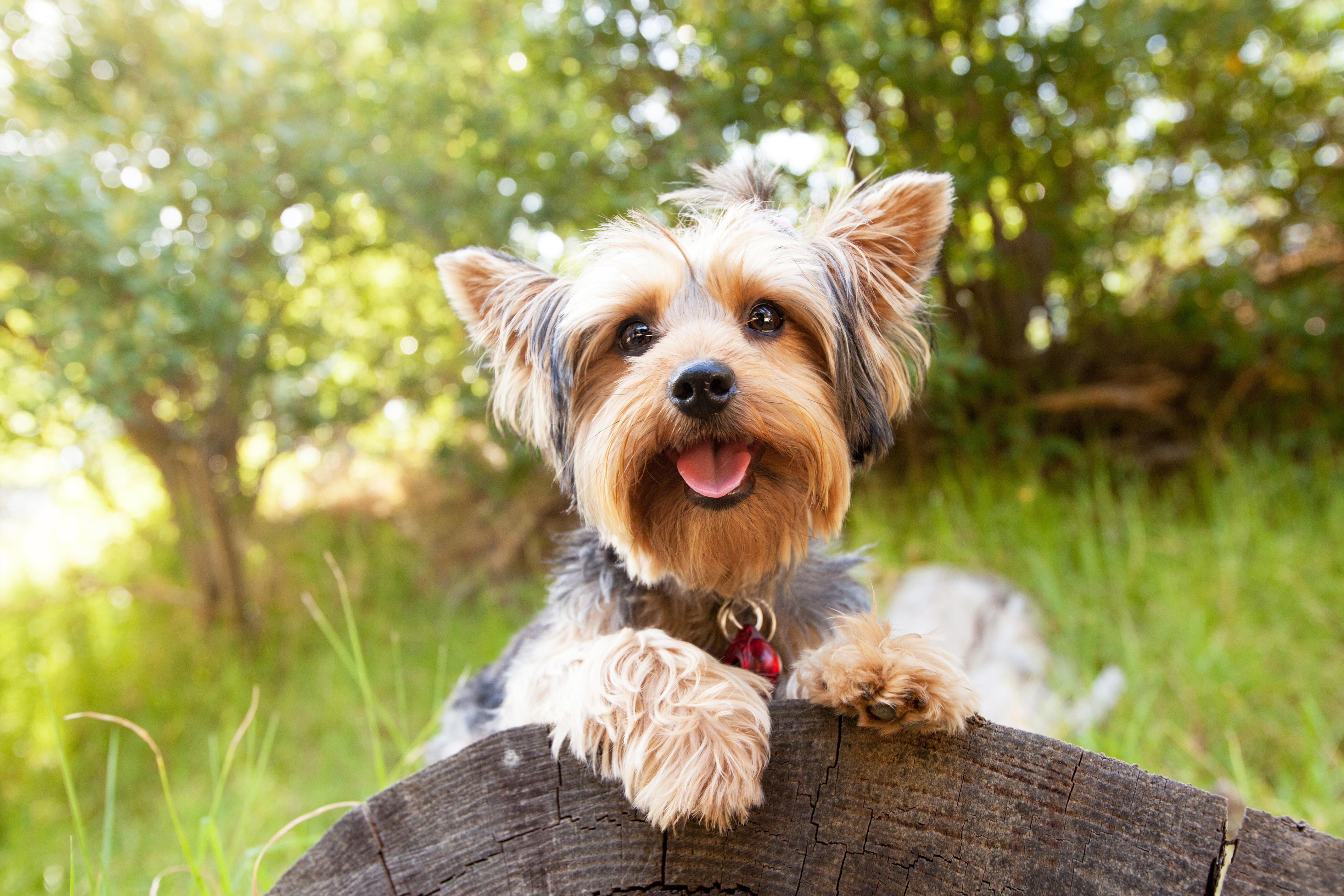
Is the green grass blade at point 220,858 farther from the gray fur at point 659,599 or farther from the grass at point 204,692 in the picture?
the grass at point 204,692

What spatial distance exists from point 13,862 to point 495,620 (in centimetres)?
336

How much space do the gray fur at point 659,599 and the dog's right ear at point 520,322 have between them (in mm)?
392

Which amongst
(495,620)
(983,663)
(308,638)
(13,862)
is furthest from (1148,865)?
(308,638)

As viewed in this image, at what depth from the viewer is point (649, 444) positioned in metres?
2.27

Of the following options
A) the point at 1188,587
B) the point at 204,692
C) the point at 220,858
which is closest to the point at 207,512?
the point at 204,692

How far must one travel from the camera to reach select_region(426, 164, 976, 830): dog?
209 centimetres

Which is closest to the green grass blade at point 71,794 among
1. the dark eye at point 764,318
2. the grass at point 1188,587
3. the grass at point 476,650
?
the grass at point 476,650

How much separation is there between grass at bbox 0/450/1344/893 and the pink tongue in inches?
47.1

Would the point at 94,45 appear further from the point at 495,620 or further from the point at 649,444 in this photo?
the point at 649,444

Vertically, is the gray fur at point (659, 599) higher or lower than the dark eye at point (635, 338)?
lower

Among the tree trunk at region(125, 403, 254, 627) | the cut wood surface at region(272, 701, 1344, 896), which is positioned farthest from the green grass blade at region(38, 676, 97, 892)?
the tree trunk at region(125, 403, 254, 627)

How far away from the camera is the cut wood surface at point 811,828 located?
4.78ft

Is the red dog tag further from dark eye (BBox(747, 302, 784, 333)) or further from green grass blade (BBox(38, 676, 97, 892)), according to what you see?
green grass blade (BBox(38, 676, 97, 892))

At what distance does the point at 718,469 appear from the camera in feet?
7.78
